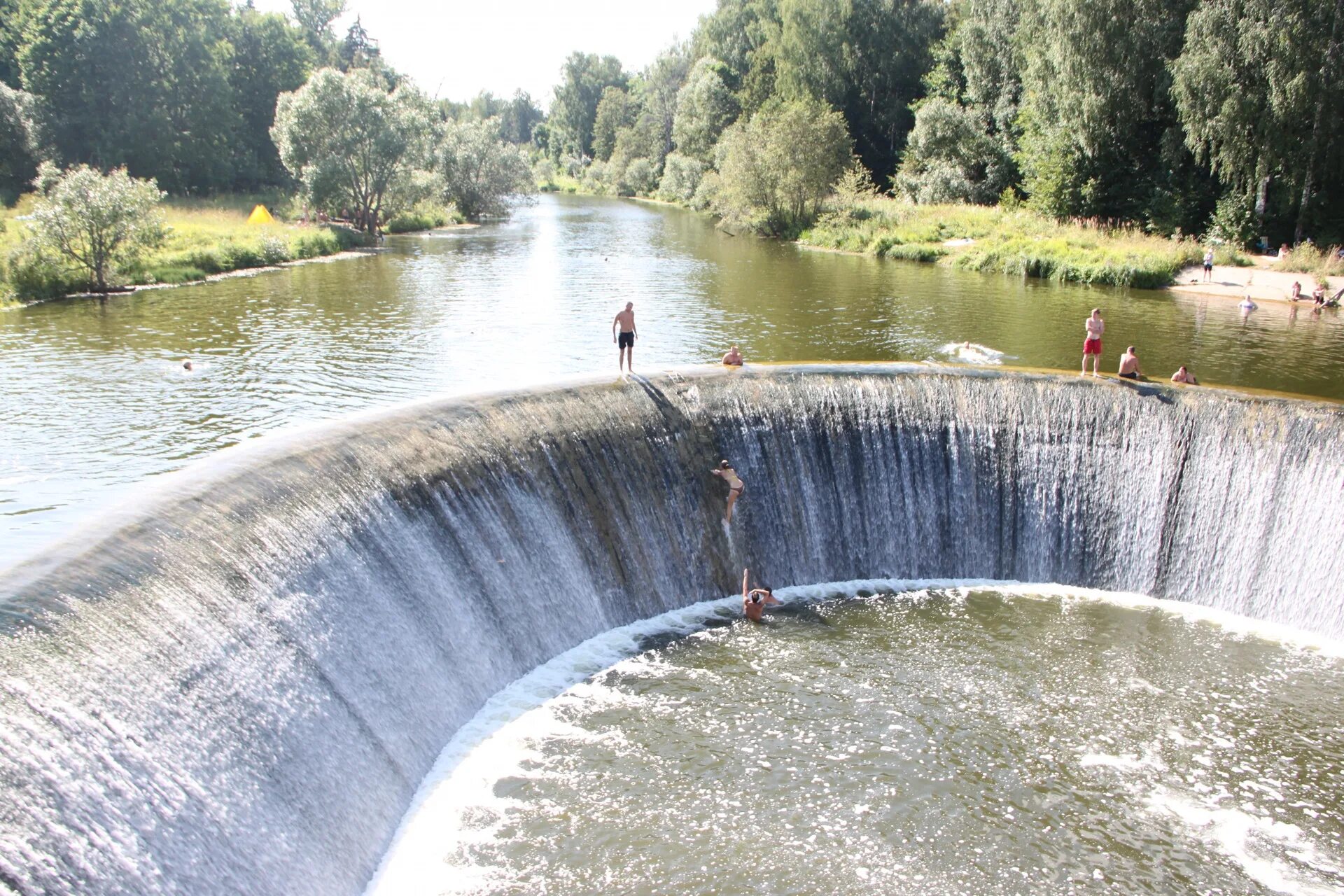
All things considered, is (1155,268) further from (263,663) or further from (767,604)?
(263,663)

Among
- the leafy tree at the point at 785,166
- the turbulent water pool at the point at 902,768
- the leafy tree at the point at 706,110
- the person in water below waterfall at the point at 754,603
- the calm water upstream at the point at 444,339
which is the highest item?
the leafy tree at the point at 706,110

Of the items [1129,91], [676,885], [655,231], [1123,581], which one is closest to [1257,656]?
[1123,581]

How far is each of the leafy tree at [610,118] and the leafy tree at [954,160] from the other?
65435mm

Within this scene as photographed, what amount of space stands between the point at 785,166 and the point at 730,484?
44.4 m

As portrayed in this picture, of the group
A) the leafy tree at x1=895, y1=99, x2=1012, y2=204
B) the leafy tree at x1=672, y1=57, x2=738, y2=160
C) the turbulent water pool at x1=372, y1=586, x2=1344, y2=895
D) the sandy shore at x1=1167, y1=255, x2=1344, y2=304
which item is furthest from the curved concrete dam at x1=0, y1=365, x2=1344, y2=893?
the leafy tree at x1=672, y1=57, x2=738, y2=160

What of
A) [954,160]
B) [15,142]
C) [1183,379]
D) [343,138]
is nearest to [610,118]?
[954,160]

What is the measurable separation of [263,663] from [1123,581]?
1299 centimetres

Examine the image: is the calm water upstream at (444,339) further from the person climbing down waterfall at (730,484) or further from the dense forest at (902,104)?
the dense forest at (902,104)

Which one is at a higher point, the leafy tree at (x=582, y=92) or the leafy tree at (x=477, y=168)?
the leafy tree at (x=582, y=92)

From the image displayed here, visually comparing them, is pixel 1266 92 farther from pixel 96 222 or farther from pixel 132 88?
pixel 132 88

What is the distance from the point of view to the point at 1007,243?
144 feet

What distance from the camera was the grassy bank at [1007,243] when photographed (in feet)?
126

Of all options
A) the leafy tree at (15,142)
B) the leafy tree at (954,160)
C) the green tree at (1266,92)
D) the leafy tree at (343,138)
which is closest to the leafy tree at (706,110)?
the leafy tree at (954,160)

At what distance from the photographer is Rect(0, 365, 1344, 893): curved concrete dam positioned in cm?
803
